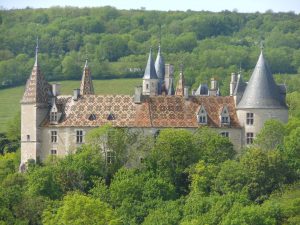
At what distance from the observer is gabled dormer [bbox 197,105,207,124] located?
9944 centimetres

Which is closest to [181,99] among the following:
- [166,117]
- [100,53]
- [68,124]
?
[166,117]

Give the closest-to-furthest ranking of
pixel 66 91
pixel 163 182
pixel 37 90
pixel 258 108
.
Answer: pixel 163 182 < pixel 258 108 < pixel 37 90 < pixel 66 91

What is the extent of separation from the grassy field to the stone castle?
4582cm

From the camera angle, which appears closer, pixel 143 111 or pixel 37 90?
pixel 143 111

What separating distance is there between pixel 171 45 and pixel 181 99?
90.8 m

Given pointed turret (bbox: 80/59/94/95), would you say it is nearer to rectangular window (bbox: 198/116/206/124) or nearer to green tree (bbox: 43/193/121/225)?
rectangular window (bbox: 198/116/206/124)

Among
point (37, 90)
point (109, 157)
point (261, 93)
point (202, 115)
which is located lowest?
point (109, 157)

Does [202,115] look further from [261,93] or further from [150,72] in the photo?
[150,72]

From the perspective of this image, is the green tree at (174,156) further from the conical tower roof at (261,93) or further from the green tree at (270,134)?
the conical tower roof at (261,93)

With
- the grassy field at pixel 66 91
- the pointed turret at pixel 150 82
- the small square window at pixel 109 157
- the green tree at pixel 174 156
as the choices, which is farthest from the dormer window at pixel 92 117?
the grassy field at pixel 66 91

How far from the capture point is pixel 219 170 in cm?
9544

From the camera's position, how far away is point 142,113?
99.6 meters

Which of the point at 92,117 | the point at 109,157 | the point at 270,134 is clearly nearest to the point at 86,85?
the point at 92,117

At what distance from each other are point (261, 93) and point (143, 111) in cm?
855
